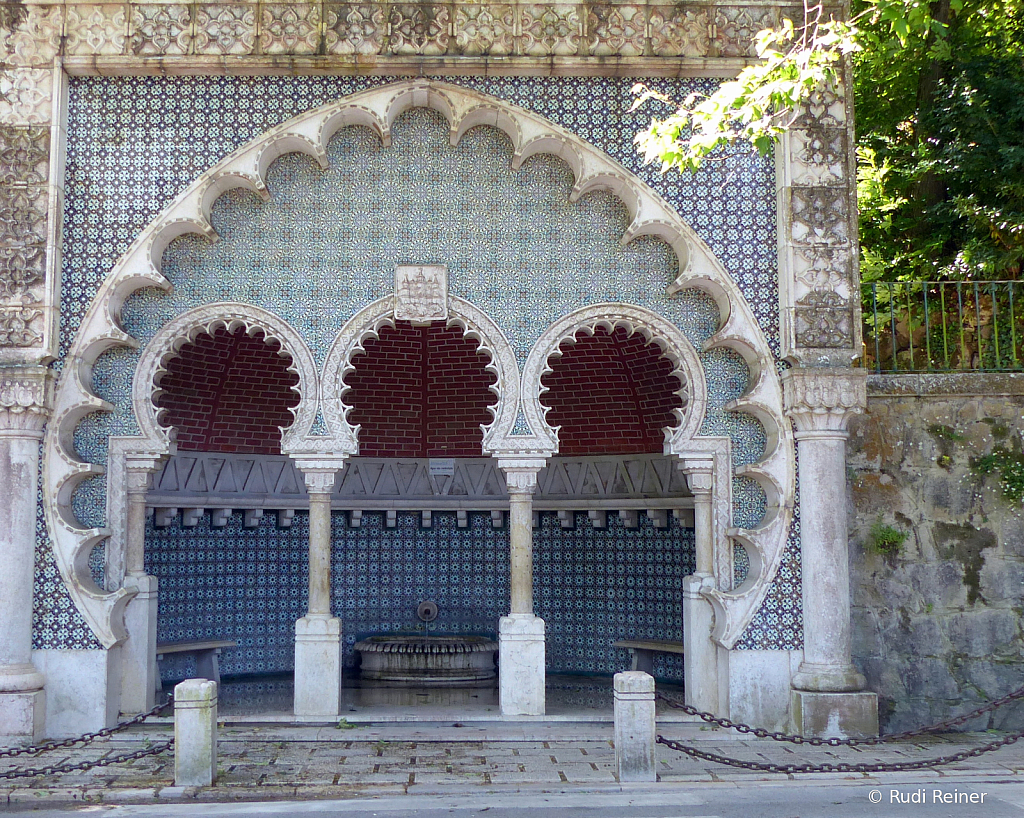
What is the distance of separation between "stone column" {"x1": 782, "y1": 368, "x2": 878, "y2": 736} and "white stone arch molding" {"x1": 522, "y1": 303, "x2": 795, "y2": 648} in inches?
6.9

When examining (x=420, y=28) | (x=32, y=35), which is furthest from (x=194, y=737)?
(x=32, y=35)

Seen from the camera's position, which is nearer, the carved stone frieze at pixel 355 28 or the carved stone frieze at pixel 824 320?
the carved stone frieze at pixel 824 320

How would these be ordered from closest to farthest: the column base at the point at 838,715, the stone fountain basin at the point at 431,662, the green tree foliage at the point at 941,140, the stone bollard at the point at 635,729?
the stone bollard at the point at 635,729 → the column base at the point at 838,715 → the stone fountain basin at the point at 431,662 → the green tree foliage at the point at 941,140

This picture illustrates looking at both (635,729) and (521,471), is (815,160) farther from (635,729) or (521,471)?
(635,729)

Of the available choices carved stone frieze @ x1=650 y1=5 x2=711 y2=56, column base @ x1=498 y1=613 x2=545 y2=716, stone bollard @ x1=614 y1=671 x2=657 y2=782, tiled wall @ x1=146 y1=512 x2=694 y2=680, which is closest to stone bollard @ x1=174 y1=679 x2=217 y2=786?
stone bollard @ x1=614 y1=671 x2=657 y2=782

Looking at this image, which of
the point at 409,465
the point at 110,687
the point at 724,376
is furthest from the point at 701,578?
the point at 110,687

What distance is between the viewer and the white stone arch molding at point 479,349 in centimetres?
855

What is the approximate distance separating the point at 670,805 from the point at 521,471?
10.7ft

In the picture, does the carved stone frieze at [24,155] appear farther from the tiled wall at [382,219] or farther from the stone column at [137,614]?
the stone column at [137,614]

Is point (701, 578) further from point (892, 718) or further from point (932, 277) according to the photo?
point (932, 277)

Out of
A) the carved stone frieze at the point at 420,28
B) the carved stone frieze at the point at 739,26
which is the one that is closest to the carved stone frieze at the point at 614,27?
the carved stone frieze at the point at 739,26

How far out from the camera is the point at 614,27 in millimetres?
8648

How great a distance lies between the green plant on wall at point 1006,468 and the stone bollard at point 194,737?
21.6ft

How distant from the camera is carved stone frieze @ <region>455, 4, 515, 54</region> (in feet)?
28.1
